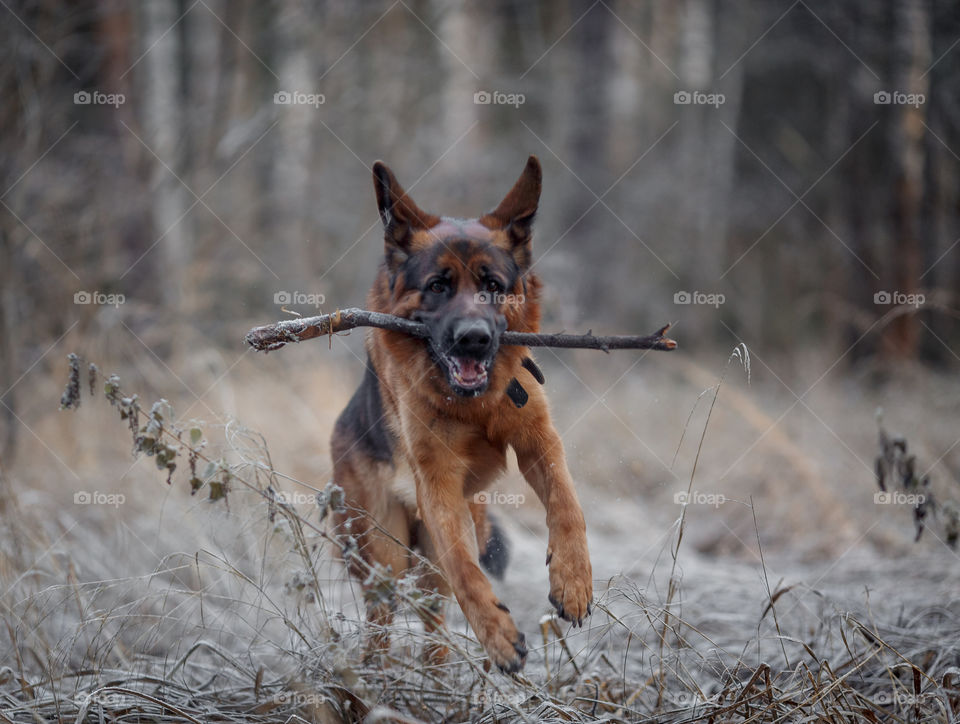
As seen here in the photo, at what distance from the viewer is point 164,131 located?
8.60m

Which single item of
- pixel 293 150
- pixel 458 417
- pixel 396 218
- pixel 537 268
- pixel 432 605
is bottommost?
pixel 432 605

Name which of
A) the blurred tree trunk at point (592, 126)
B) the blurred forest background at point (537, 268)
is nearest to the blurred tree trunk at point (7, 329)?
the blurred forest background at point (537, 268)

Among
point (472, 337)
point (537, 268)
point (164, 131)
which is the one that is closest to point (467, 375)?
point (472, 337)

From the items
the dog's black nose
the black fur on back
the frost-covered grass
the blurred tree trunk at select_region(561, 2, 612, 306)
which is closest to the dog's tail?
the frost-covered grass

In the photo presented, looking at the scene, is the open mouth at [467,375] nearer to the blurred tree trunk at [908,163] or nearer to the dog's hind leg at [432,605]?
the dog's hind leg at [432,605]

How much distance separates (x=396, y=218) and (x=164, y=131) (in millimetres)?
6216

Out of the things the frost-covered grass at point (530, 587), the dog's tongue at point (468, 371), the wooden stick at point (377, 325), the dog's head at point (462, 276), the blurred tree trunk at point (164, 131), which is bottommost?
the frost-covered grass at point (530, 587)

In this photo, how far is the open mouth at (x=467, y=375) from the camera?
10.4 feet

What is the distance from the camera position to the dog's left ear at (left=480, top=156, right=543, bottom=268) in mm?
3619

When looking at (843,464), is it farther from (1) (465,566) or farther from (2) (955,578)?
(1) (465,566)

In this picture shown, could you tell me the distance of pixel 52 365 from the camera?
21.8ft

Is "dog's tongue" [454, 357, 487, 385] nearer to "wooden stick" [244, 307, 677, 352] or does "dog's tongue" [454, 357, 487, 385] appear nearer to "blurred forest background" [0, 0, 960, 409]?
"wooden stick" [244, 307, 677, 352]

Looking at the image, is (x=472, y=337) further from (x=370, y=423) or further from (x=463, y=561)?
(x=370, y=423)

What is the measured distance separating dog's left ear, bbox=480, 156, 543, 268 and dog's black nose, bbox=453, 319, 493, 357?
0.74 meters
